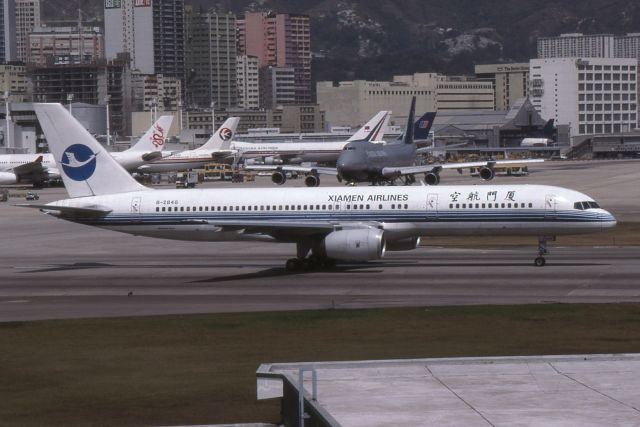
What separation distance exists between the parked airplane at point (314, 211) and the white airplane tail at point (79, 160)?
0.05m

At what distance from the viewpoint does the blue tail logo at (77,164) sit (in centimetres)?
5716

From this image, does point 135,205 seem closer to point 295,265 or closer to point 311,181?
point 295,265

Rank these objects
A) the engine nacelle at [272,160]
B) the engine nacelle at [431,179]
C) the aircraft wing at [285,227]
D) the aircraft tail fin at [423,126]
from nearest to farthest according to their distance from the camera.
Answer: the aircraft wing at [285,227] → the engine nacelle at [431,179] → the aircraft tail fin at [423,126] → the engine nacelle at [272,160]

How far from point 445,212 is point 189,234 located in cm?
1148

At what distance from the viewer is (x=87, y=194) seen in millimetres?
57250

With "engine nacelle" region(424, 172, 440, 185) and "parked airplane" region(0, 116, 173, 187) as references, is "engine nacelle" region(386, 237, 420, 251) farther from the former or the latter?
"parked airplane" region(0, 116, 173, 187)

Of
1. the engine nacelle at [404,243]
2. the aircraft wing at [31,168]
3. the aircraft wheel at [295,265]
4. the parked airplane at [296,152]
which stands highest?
the parked airplane at [296,152]

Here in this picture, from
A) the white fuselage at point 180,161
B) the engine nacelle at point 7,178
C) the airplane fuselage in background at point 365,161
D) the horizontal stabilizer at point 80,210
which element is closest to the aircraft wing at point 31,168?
the engine nacelle at point 7,178

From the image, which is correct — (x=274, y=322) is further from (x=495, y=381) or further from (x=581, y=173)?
(x=581, y=173)

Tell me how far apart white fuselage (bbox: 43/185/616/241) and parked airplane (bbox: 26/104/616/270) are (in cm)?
4

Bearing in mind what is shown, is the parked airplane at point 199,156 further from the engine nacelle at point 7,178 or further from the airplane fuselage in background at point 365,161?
the airplane fuselage in background at point 365,161

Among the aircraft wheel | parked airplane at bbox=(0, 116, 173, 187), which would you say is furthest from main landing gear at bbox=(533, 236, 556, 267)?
parked airplane at bbox=(0, 116, 173, 187)

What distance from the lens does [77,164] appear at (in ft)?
188

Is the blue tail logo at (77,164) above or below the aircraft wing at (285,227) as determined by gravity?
above
